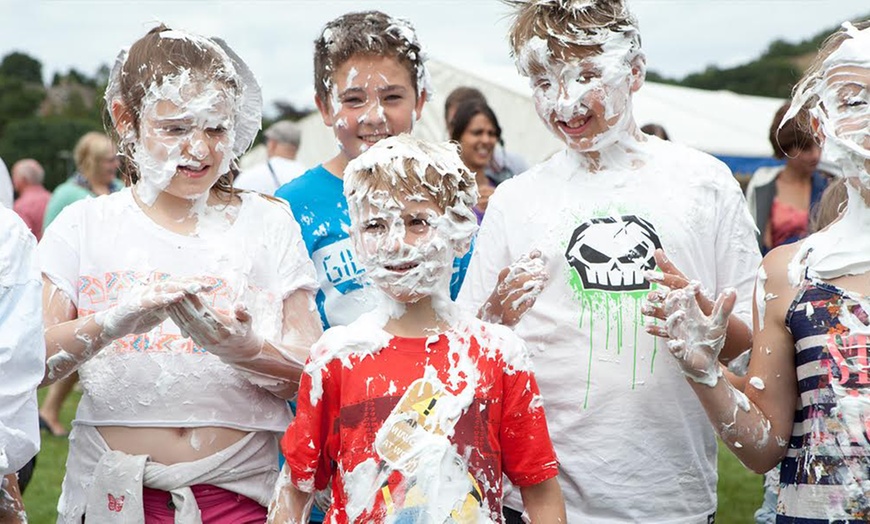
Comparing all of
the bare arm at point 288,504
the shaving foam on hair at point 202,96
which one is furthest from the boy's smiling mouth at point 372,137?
the bare arm at point 288,504

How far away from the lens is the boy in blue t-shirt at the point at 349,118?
3.28 m

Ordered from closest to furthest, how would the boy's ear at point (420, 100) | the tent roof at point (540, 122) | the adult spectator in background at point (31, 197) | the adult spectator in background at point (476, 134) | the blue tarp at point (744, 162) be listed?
the boy's ear at point (420, 100), the adult spectator in background at point (476, 134), the adult spectator in background at point (31, 197), the tent roof at point (540, 122), the blue tarp at point (744, 162)

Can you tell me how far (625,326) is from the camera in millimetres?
2766

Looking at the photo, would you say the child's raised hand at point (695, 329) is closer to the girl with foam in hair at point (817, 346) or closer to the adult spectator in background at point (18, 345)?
the girl with foam in hair at point (817, 346)

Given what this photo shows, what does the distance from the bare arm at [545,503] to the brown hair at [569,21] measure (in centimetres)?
114

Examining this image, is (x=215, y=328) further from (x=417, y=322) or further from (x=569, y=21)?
(x=569, y=21)

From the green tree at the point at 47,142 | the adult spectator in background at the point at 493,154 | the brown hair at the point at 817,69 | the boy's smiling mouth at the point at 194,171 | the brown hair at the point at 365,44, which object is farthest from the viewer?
the green tree at the point at 47,142

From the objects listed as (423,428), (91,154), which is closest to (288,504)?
(423,428)

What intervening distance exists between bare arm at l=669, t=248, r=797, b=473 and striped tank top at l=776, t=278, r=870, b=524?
0.03 m

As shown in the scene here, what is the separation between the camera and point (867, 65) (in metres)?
2.47

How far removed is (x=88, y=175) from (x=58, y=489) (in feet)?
9.96

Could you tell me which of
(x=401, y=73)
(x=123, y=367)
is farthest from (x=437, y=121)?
(x=123, y=367)

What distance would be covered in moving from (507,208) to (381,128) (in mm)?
562

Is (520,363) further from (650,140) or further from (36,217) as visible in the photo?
(36,217)
